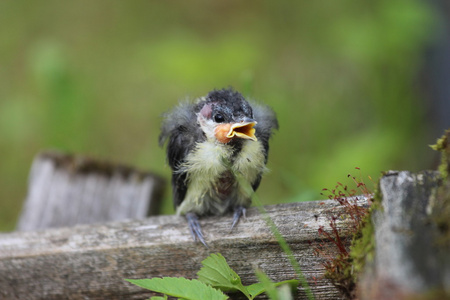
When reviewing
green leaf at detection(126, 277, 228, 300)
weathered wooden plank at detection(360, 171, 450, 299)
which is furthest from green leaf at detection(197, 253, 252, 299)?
weathered wooden plank at detection(360, 171, 450, 299)

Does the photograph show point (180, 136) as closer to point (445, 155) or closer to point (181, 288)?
point (181, 288)

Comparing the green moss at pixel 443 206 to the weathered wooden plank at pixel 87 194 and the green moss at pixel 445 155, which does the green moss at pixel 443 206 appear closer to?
the green moss at pixel 445 155

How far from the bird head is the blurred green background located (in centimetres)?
98

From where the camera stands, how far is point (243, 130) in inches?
88.6

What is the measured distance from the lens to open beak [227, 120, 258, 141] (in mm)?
2151

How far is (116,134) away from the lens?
4867mm

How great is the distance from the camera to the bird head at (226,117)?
7.24 ft

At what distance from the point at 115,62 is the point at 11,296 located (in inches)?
147

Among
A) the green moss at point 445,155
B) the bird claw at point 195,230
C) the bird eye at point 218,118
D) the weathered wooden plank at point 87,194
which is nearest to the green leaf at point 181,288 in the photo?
the bird claw at point 195,230

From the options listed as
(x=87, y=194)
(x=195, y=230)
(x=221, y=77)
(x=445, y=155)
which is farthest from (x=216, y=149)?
(x=221, y=77)

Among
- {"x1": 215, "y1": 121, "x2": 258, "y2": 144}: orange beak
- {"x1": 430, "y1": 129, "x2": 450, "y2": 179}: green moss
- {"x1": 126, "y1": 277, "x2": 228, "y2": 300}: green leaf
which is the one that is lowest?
{"x1": 126, "y1": 277, "x2": 228, "y2": 300}: green leaf

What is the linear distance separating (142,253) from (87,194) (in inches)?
31.9

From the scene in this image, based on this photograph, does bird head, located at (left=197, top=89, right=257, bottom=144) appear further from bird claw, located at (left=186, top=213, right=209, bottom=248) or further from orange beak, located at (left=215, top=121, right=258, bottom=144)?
bird claw, located at (left=186, top=213, right=209, bottom=248)

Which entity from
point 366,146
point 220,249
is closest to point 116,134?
point 366,146
